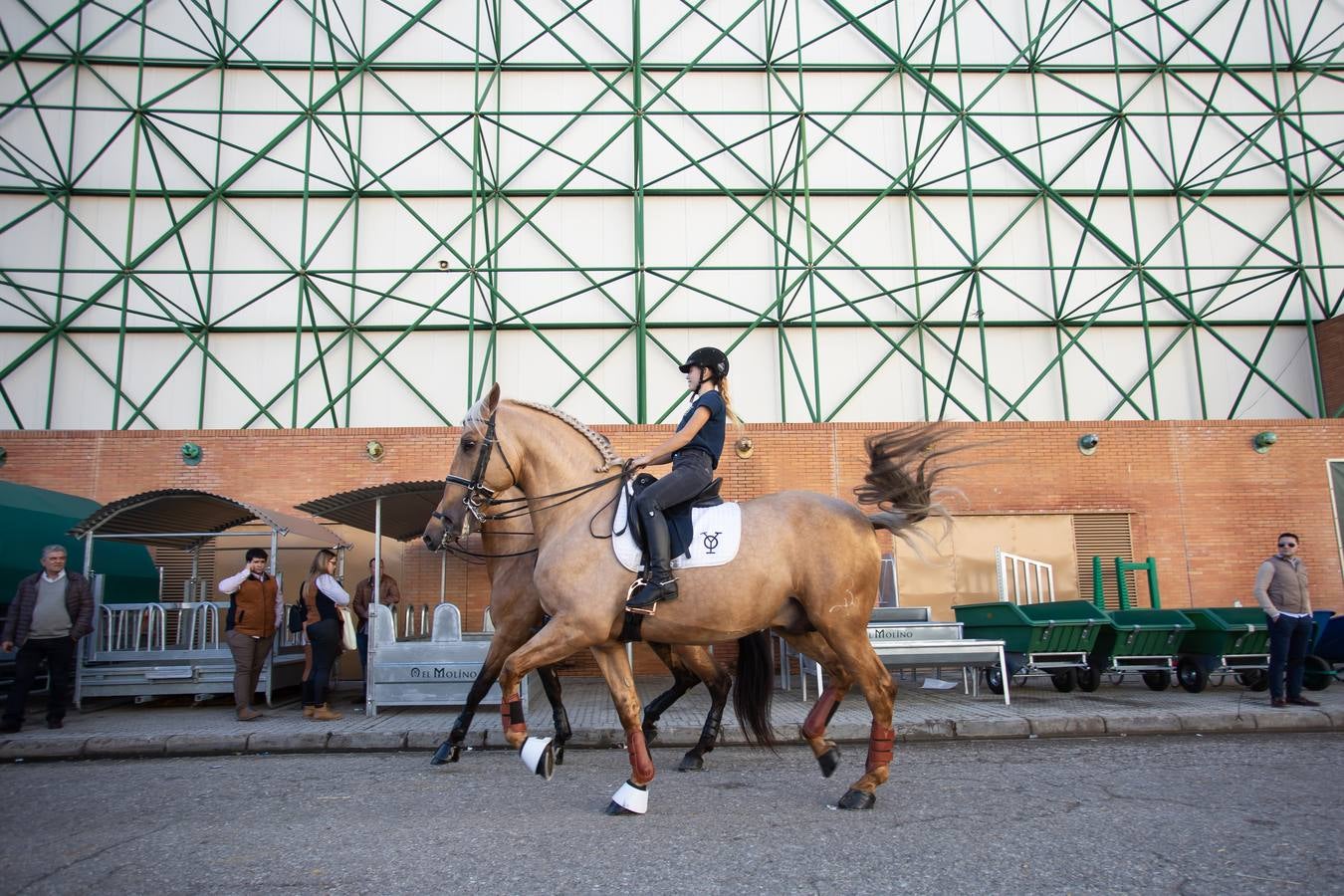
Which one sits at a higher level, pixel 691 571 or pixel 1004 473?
pixel 1004 473

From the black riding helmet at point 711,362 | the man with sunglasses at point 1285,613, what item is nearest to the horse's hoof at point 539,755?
the black riding helmet at point 711,362

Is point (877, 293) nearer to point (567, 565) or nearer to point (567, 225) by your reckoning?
point (567, 225)

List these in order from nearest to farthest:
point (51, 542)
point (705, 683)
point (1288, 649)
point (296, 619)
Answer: point (705, 683), point (1288, 649), point (51, 542), point (296, 619)

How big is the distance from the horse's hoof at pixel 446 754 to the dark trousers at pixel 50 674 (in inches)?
194

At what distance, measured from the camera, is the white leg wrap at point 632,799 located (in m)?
5.42

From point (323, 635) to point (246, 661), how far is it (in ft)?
3.06

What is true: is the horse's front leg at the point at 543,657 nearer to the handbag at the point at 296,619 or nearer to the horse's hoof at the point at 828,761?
the horse's hoof at the point at 828,761

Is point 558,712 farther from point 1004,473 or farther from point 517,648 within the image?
point 1004,473

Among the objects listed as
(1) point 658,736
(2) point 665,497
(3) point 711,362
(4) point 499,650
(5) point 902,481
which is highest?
(3) point 711,362

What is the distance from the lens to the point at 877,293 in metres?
18.1

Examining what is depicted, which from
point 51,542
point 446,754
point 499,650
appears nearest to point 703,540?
point 499,650

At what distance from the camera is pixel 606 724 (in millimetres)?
9516

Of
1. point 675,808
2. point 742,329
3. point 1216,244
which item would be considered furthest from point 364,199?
point 1216,244

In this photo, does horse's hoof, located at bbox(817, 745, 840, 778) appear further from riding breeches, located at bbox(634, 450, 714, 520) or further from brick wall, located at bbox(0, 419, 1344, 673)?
brick wall, located at bbox(0, 419, 1344, 673)
